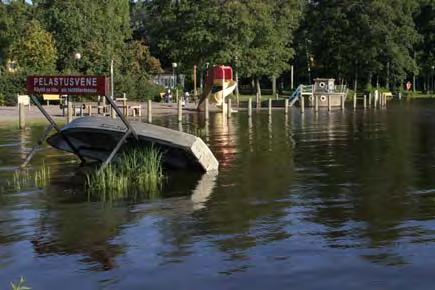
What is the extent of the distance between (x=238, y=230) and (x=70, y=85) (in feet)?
23.7

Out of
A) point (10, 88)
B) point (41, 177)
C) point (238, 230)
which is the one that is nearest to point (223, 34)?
point (10, 88)

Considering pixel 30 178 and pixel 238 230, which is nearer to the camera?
pixel 238 230

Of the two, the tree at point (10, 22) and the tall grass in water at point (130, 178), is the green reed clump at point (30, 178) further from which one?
the tree at point (10, 22)

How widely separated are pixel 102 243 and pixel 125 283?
72.9 inches

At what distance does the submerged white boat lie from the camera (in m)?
16.0

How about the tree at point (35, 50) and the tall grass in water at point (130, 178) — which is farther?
the tree at point (35, 50)

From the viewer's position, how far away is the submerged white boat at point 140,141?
16.0 metres

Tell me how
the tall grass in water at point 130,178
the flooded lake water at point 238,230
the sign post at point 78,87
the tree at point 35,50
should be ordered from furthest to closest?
1. the tree at point 35,50
2. the sign post at point 78,87
3. the tall grass in water at point 130,178
4. the flooded lake water at point 238,230

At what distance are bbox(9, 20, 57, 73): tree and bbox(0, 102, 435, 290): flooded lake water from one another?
4518 cm

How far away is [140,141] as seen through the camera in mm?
16500

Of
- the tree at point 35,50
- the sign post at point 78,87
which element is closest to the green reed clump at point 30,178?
the sign post at point 78,87

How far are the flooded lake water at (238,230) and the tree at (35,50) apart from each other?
148 ft

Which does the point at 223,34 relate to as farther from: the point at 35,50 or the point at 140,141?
the point at 140,141

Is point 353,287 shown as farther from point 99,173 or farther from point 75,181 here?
point 75,181
